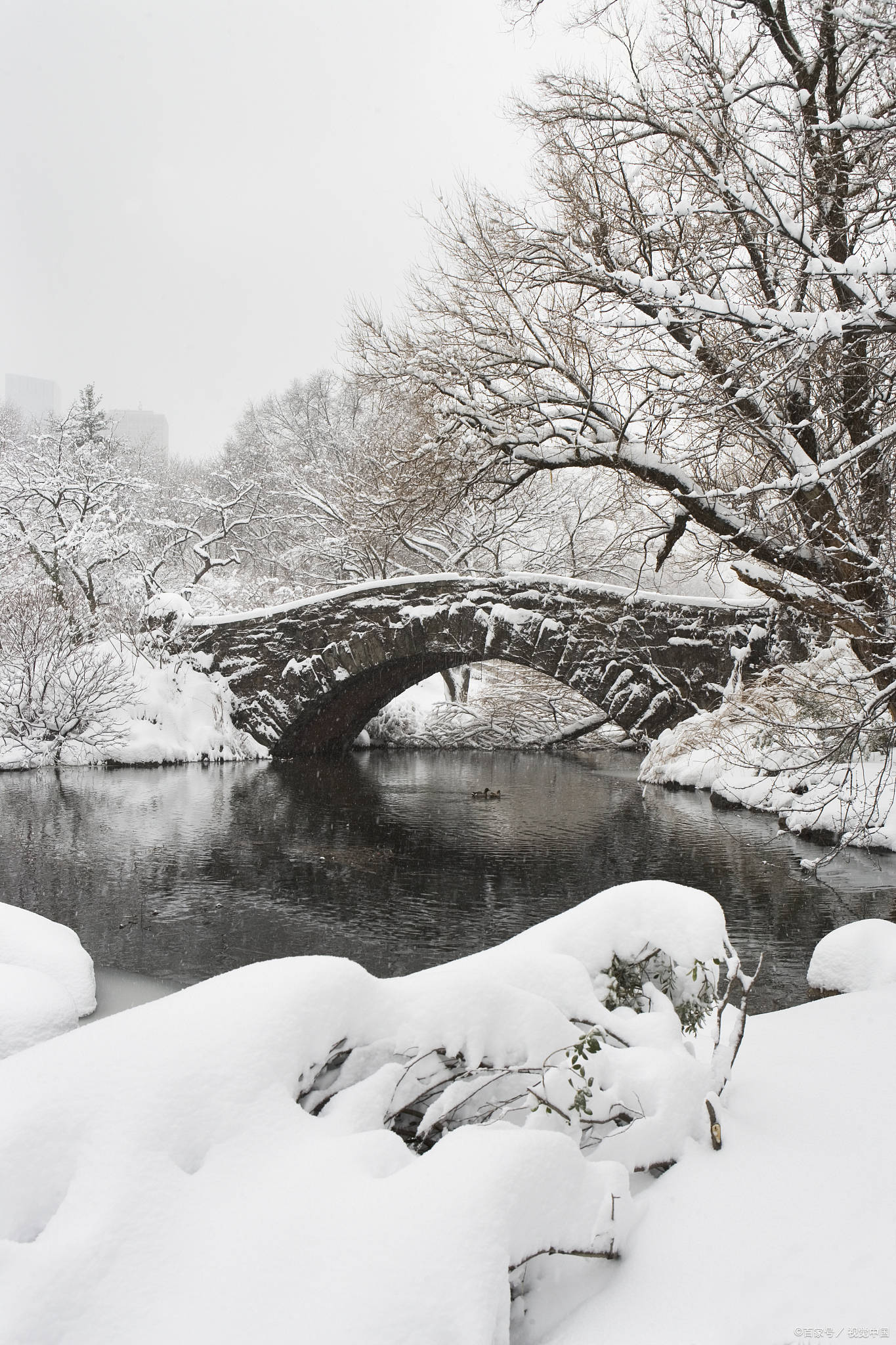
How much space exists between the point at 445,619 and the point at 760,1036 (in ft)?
32.8

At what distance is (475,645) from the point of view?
12734 millimetres

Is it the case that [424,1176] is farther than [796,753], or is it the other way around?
[796,753]

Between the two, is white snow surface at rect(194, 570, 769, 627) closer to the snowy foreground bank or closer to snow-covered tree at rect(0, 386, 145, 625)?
snow-covered tree at rect(0, 386, 145, 625)

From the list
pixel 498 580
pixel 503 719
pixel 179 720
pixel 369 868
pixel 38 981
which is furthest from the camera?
pixel 503 719

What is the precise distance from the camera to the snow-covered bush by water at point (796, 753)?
5.17 metres

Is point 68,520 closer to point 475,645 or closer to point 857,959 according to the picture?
point 475,645

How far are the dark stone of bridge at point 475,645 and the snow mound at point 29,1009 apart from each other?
7.65m

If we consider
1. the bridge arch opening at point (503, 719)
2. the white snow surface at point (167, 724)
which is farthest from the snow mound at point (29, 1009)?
the bridge arch opening at point (503, 719)

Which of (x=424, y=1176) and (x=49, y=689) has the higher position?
(x=49, y=689)

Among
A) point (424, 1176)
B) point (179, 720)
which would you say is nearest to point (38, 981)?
point (424, 1176)

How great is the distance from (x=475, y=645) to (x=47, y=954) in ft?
29.7

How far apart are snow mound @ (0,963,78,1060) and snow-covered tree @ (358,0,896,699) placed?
3.32m

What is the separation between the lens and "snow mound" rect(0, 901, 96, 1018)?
398 cm

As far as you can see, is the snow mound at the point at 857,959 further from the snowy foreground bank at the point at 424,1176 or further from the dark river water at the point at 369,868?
the snowy foreground bank at the point at 424,1176
